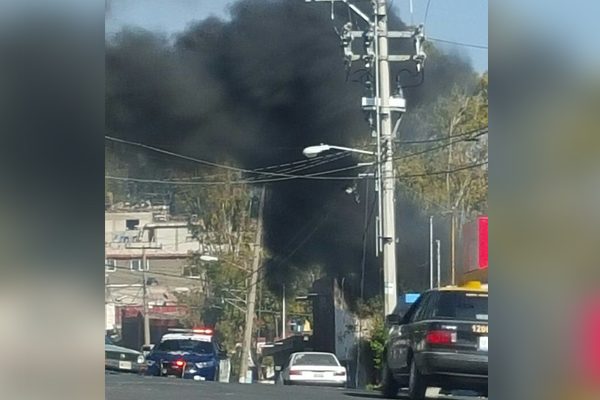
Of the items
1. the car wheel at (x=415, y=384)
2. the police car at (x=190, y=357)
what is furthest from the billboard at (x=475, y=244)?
the police car at (x=190, y=357)

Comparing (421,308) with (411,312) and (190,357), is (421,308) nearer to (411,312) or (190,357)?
(411,312)

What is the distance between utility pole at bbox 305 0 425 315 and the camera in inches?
194

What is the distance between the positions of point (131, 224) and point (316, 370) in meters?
1.09

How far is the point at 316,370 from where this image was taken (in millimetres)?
4973

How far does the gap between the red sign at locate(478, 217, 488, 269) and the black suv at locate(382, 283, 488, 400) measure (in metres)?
0.10

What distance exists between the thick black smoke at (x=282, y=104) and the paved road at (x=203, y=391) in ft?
1.55

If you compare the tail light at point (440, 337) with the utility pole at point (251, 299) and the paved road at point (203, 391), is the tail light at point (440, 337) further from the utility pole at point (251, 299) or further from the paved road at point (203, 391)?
the utility pole at point (251, 299)

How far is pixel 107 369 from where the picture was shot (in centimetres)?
514

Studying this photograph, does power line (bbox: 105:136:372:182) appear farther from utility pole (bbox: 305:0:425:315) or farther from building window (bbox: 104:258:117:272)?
building window (bbox: 104:258:117:272)
